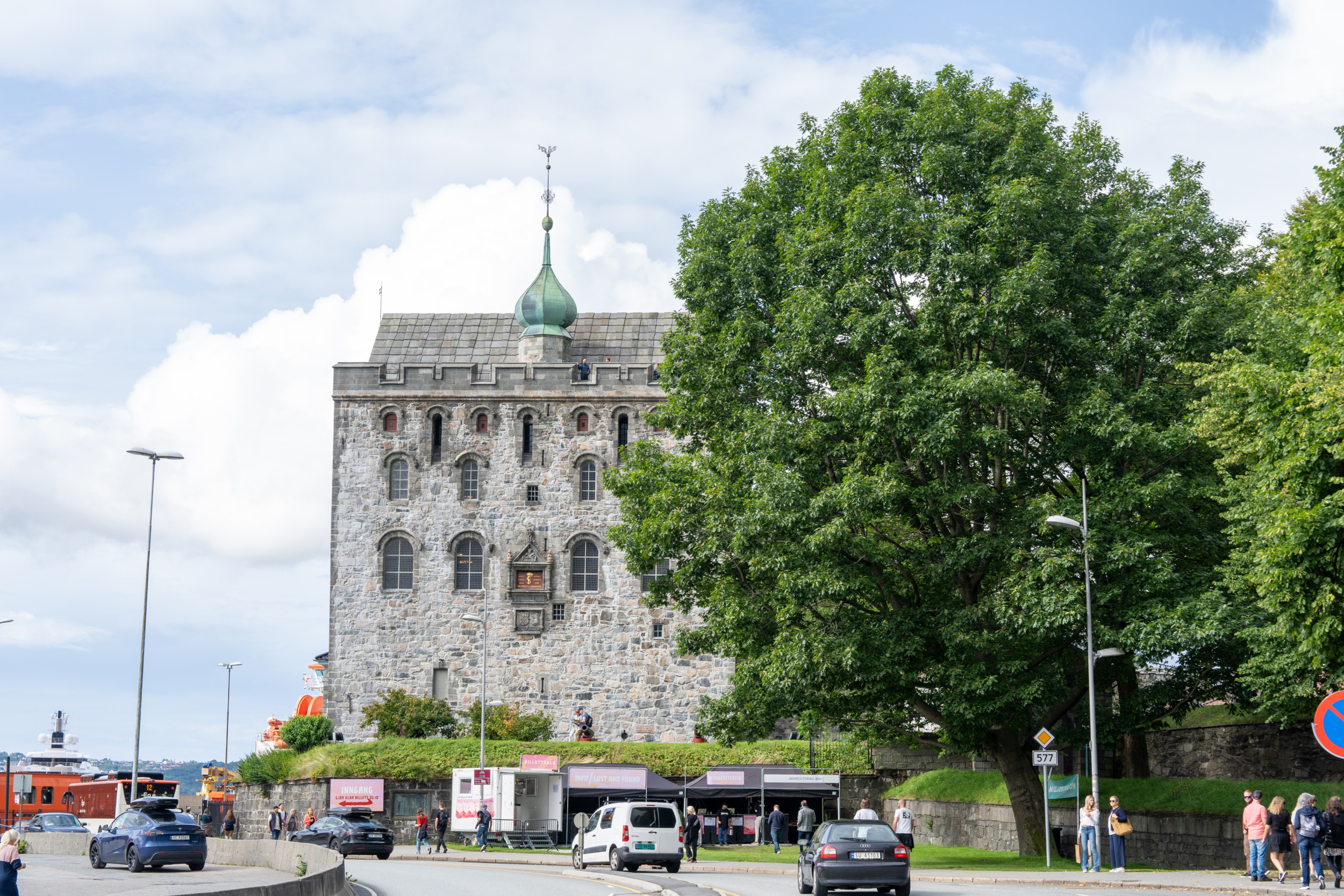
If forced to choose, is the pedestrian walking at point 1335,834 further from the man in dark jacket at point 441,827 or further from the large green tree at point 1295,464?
the man in dark jacket at point 441,827

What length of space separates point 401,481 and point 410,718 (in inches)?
449

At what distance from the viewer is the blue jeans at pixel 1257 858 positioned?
2277 centimetres

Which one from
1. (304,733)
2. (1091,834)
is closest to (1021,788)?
(1091,834)

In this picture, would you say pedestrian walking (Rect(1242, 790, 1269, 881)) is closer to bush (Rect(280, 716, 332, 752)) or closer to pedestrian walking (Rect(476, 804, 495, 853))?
pedestrian walking (Rect(476, 804, 495, 853))

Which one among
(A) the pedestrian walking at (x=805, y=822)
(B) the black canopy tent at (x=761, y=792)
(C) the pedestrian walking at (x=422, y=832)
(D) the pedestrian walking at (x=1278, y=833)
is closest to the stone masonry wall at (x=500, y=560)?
(B) the black canopy tent at (x=761, y=792)

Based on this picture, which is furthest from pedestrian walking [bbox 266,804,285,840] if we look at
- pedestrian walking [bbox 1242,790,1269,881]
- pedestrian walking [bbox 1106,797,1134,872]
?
pedestrian walking [bbox 1242,790,1269,881]

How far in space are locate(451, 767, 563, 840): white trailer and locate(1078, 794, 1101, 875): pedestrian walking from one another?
22605 mm

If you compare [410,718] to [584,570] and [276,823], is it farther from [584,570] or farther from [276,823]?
[584,570]

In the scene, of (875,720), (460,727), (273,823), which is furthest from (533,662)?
(875,720)

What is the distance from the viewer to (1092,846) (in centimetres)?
2652

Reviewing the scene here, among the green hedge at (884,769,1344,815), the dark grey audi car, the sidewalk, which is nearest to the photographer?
the dark grey audi car

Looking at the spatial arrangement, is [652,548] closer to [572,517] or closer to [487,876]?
[487,876]

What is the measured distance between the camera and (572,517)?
61.5m

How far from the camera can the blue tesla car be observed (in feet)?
91.9
